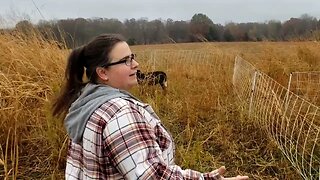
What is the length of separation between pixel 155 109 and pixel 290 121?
1222mm

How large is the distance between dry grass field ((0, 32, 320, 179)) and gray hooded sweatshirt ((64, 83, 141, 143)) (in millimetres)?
619

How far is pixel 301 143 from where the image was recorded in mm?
3113

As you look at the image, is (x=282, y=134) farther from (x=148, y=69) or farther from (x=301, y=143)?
(x=148, y=69)

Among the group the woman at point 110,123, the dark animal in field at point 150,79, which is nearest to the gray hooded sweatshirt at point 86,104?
the woman at point 110,123

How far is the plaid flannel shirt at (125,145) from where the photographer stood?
4.20ft

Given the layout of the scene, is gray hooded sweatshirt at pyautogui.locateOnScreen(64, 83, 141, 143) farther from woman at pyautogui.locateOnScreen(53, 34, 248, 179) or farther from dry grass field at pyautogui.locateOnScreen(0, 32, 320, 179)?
dry grass field at pyautogui.locateOnScreen(0, 32, 320, 179)

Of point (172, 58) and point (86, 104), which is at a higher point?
point (86, 104)

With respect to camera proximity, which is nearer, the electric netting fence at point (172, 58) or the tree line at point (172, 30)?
the tree line at point (172, 30)

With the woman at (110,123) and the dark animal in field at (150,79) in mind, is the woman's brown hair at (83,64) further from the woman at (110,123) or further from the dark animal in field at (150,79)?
the dark animal in field at (150,79)

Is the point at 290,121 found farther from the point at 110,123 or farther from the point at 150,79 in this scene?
the point at 110,123

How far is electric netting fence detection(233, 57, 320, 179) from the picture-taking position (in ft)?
9.46

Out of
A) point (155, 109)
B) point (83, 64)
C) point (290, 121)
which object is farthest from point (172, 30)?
point (83, 64)

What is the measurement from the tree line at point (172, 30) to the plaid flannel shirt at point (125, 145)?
1.93 feet

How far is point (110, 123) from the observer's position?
1310 millimetres
